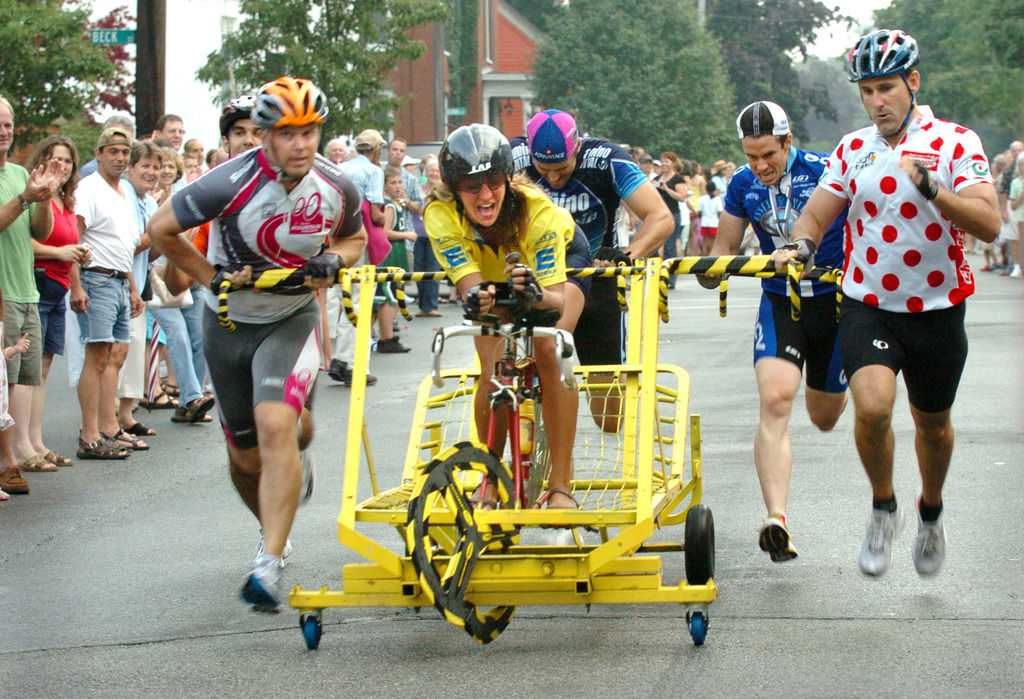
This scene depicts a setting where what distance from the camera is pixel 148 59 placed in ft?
50.4

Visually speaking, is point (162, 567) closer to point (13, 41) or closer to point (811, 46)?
point (13, 41)

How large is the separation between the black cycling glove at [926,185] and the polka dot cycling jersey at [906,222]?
1.26ft

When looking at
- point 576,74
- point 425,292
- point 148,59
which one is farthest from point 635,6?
point 148,59

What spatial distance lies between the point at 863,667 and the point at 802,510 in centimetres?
281

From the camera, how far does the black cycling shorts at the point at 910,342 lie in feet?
19.9

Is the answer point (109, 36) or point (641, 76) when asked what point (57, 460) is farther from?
point (641, 76)

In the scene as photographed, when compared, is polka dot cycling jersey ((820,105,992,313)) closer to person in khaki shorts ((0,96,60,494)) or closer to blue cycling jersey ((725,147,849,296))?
blue cycling jersey ((725,147,849,296))

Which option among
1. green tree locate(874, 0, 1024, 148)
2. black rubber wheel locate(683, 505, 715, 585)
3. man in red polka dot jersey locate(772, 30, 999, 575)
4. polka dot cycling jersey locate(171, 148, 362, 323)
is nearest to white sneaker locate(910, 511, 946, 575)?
man in red polka dot jersey locate(772, 30, 999, 575)

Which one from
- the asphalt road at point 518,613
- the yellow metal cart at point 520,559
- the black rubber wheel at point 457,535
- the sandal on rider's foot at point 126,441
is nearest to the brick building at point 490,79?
the sandal on rider's foot at point 126,441

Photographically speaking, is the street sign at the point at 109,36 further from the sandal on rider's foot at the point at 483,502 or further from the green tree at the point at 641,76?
the green tree at the point at 641,76

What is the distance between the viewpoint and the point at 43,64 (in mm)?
17797

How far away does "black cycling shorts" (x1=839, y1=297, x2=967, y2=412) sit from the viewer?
6066mm

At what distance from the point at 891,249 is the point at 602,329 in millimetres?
2547

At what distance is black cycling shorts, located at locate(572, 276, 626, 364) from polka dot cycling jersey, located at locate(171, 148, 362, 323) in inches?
95.3
